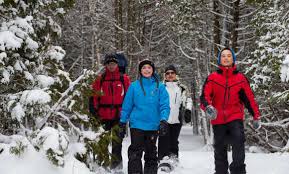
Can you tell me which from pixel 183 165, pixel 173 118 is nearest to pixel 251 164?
pixel 183 165

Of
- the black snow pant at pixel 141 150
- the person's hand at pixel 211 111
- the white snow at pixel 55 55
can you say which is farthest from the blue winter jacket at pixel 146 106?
the white snow at pixel 55 55

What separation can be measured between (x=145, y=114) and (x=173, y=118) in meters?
2.06

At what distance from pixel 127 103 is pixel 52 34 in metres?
1.64

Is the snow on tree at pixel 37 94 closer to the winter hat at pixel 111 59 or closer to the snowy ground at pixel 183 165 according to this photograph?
the snowy ground at pixel 183 165

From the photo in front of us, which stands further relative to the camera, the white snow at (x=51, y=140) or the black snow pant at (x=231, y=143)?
the black snow pant at (x=231, y=143)

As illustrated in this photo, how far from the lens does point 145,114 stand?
672 centimetres

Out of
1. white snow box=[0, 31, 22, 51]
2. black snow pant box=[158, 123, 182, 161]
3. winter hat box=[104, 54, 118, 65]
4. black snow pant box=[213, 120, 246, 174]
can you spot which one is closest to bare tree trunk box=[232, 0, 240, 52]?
black snow pant box=[158, 123, 182, 161]

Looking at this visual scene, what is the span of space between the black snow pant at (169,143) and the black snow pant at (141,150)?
1788mm

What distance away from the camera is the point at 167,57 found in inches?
1251

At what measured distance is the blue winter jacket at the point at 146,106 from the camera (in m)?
6.72

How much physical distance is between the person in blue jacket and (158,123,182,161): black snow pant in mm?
1811

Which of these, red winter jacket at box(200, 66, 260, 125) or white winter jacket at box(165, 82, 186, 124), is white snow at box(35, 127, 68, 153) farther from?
white winter jacket at box(165, 82, 186, 124)

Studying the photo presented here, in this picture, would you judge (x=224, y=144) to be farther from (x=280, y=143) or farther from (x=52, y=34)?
(x=280, y=143)

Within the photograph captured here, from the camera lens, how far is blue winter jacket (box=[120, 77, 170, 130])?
6.72 meters
